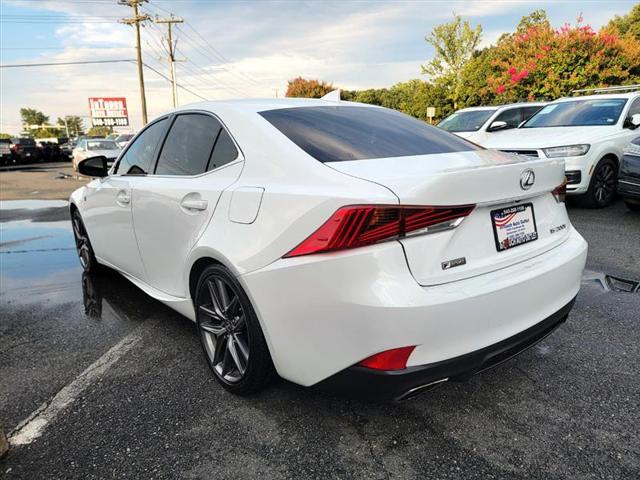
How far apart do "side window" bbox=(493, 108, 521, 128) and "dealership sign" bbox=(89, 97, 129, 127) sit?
215ft

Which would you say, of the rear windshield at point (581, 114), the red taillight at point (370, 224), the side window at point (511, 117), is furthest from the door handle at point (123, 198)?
the side window at point (511, 117)

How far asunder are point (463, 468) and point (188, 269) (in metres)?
1.70

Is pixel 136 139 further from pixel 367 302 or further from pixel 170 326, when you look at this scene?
pixel 367 302

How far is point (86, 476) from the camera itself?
2025 mm

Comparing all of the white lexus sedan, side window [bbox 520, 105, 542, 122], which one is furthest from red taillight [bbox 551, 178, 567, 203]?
side window [bbox 520, 105, 542, 122]

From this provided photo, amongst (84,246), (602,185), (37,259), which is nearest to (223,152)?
(84,246)

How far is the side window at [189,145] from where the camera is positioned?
9.25 ft

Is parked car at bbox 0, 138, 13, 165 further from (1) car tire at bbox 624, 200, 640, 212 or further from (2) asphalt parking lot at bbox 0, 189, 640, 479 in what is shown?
(1) car tire at bbox 624, 200, 640, 212

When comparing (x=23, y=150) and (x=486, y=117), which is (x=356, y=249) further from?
(x=23, y=150)

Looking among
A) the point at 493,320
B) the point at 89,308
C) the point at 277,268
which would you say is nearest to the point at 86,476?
the point at 277,268

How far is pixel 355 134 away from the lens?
8.55 ft

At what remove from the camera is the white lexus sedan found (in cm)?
185

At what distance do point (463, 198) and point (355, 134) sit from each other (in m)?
0.86

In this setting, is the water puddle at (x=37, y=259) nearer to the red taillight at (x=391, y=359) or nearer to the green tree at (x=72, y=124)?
the red taillight at (x=391, y=359)
